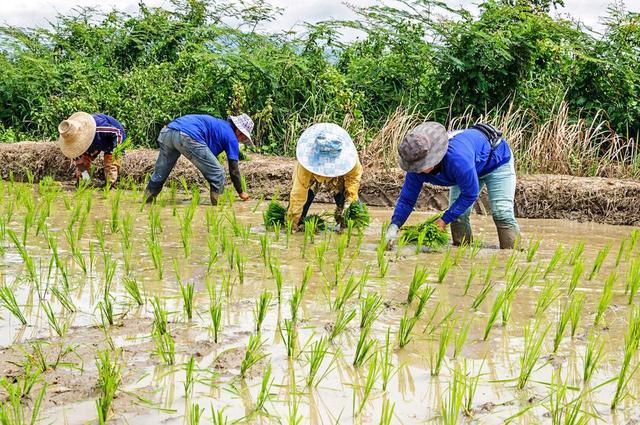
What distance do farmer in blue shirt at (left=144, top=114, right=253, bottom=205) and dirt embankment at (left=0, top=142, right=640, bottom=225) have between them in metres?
0.64

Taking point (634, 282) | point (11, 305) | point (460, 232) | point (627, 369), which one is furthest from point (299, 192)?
point (627, 369)

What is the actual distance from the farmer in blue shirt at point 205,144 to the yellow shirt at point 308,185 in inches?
59.8

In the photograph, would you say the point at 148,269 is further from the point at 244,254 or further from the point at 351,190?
the point at 351,190

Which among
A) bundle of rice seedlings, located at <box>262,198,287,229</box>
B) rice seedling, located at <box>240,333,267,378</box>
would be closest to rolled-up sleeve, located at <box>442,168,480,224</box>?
bundle of rice seedlings, located at <box>262,198,287,229</box>

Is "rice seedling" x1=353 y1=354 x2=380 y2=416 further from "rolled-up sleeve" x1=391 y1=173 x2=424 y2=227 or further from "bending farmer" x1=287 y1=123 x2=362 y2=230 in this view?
"bending farmer" x1=287 y1=123 x2=362 y2=230

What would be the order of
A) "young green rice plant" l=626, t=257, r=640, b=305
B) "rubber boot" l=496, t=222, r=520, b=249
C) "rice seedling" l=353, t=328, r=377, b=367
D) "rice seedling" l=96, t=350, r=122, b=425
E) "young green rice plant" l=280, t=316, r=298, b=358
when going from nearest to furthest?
"rice seedling" l=96, t=350, r=122, b=425, "rice seedling" l=353, t=328, r=377, b=367, "young green rice plant" l=280, t=316, r=298, b=358, "young green rice plant" l=626, t=257, r=640, b=305, "rubber boot" l=496, t=222, r=520, b=249

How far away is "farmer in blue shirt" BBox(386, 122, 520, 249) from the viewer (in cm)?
475

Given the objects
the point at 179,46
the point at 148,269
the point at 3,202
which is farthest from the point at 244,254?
the point at 179,46

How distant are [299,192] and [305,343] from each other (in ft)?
8.70

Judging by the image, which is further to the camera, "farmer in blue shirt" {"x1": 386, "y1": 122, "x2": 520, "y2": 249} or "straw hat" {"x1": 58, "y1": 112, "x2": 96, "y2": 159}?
"straw hat" {"x1": 58, "y1": 112, "x2": 96, "y2": 159}

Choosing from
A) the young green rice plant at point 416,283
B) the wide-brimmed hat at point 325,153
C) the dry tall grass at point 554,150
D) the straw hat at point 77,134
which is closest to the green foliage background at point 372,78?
the dry tall grass at point 554,150

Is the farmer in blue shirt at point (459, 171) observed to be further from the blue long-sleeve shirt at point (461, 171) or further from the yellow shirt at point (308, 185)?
the yellow shirt at point (308, 185)

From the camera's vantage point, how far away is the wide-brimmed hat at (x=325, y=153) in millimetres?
5355

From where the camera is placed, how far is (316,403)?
257 centimetres
